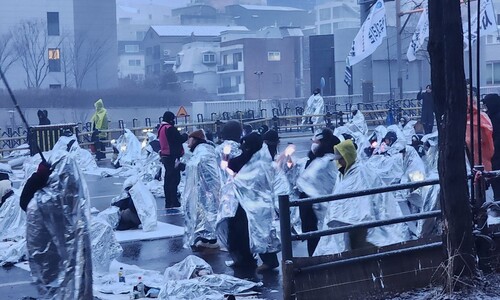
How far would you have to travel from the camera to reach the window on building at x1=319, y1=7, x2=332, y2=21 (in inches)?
4311

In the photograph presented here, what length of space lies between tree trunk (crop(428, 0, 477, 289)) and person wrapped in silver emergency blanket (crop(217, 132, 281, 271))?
2.92 m

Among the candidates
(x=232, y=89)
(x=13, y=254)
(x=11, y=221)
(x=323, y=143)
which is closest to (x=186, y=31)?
(x=232, y=89)

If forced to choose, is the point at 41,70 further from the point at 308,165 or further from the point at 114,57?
the point at 308,165

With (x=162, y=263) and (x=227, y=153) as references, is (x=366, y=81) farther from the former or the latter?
(x=162, y=263)

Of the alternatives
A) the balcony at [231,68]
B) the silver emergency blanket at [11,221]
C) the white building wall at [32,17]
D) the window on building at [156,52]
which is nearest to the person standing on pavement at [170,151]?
the silver emergency blanket at [11,221]

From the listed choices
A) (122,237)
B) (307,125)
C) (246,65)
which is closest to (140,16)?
(246,65)

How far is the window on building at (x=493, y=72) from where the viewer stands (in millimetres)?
58875

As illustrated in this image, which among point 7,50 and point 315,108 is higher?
point 7,50

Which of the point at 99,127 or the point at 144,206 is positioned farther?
the point at 99,127

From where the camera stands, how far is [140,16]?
525ft

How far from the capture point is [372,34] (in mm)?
23547

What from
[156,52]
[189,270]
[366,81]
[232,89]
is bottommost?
[189,270]

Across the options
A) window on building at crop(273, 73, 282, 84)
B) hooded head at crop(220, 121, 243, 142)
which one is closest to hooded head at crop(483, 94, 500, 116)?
hooded head at crop(220, 121, 243, 142)

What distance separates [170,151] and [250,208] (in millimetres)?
5783
